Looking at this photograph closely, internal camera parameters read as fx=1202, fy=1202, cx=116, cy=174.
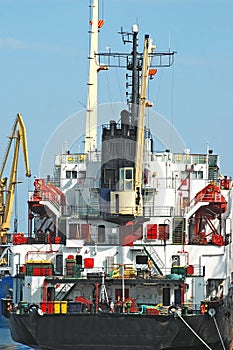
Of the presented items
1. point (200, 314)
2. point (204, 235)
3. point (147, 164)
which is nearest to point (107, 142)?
point (147, 164)

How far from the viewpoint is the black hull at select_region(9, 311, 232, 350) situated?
51.8 m

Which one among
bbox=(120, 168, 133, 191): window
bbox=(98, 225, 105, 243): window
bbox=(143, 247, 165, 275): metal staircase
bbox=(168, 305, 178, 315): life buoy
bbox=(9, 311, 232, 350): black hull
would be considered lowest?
bbox=(9, 311, 232, 350): black hull

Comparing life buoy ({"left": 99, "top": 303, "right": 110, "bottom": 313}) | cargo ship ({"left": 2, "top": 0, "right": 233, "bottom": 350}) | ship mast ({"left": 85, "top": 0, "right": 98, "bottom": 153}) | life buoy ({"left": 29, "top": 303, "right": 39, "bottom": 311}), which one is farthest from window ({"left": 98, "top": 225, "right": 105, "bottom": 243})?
ship mast ({"left": 85, "top": 0, "right": 98, "bottom": 153})

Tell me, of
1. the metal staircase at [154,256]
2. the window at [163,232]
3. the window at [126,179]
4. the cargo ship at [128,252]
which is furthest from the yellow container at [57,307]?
the window at [126,179]

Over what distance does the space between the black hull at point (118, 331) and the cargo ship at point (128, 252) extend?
4 cm

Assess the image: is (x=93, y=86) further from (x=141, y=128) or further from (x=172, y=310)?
(x=172, y=310)

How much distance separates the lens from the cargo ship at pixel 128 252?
172 feet

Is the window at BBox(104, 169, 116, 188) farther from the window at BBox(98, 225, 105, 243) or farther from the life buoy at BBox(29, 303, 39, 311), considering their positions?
the life buoy at BBox(29, 303, 39, 311)

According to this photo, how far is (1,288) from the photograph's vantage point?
82875 millimetres

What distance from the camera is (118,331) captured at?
51.9 metres

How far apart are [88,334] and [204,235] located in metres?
10.2

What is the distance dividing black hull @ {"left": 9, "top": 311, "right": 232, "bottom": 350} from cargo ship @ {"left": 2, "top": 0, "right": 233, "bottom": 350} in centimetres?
4

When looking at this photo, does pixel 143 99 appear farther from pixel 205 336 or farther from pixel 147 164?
pixel 205 336

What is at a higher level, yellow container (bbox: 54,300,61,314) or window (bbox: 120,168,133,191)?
window (bbox: 120,168,133,191)
